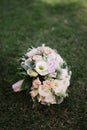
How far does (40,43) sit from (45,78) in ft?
4.70

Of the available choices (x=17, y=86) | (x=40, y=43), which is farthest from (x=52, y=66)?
(x=40, y=43)

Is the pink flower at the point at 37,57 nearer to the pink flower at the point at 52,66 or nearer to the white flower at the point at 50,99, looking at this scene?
the pink flower at the point at 52,66

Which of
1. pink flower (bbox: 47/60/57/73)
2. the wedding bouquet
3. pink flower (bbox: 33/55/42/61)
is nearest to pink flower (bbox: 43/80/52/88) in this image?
the wedding bouquet

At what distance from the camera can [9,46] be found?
473cm

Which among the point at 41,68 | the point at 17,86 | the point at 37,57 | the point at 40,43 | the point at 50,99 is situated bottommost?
the point at 50,99

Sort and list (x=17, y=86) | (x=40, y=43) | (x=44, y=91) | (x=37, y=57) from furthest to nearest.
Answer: (x=40, y=43), (x=17, y=86), (x=37, y=57), (x=44, y=91)

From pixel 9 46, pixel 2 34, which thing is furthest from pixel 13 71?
pixel 2 34

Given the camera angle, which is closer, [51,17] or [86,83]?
[86,83]

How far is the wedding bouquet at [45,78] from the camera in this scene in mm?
3436

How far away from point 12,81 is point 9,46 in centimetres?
87

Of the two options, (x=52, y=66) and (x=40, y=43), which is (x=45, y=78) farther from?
(x=40, y=43)

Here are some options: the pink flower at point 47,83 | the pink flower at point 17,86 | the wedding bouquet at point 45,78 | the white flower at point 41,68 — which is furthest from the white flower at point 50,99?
the pink flower at point 17,86

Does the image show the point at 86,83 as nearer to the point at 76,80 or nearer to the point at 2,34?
the point at 76,80

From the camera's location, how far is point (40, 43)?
15.9ft
